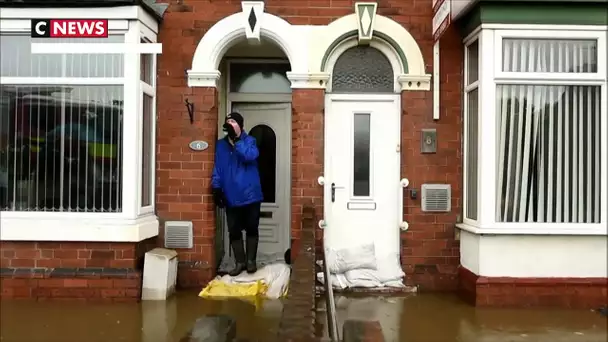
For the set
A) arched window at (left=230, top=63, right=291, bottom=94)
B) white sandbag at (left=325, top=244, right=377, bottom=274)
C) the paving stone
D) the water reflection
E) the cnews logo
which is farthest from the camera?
arched window at (left=230, top=63, right=291, bottom=94)

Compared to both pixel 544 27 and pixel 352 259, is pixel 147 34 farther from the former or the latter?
pixel 544 27

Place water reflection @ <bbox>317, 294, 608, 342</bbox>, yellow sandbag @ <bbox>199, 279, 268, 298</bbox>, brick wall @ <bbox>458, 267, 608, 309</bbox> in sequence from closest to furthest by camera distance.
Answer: water reflection @ <bbox>317, 294, 608, 342</bbox>, brick wall @ <bbox>458, 267, 608, 309</bbox>, yellow sandbag @ <bbox>199, 279, 268, 298</bbox>

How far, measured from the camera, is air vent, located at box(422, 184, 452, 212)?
7.07 meters

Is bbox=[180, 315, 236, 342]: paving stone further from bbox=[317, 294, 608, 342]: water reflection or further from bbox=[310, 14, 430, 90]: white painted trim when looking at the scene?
bbox=[310, 14, 430, 90]: white painted trim

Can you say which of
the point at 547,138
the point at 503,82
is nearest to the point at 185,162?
the point at 503,82

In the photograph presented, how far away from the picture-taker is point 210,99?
711 centimetres

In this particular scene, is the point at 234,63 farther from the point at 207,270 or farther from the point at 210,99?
the point at 207,270

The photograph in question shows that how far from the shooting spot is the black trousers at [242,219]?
7020 mm

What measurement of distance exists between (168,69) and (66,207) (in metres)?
1.93

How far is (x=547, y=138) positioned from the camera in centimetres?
641

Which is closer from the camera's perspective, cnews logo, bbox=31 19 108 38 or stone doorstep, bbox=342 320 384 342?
stone doorstep, bbox=342 320 384 342

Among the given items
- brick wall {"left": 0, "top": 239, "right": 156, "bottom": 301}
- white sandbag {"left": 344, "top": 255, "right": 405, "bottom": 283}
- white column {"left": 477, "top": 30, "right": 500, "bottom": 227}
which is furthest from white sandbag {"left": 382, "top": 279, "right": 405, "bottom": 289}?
brick wall {"left": 0, "top": 239, "right": 156, "bottom": 301}

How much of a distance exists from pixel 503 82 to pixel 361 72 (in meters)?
1.69

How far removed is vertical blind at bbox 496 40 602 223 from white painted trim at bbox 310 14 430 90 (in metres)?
1.01
